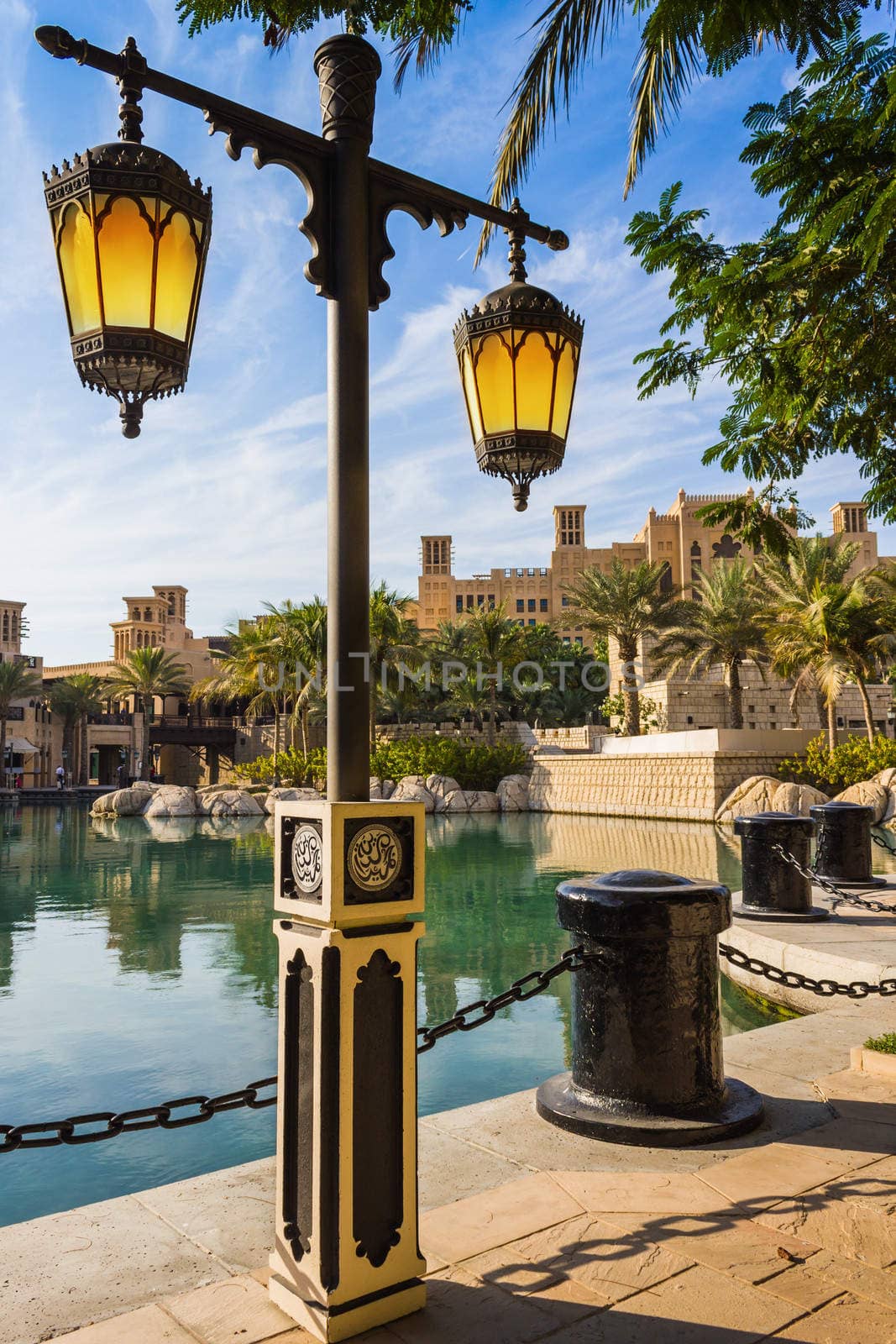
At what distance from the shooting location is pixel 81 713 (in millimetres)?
58812

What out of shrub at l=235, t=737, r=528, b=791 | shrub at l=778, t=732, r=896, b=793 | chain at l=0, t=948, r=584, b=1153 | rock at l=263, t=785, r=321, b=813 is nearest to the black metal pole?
chain at l=0, t=948, r=584, b=1153

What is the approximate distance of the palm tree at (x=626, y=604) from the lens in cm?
3453

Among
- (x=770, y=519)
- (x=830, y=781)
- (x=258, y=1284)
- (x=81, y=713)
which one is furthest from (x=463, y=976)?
(x=81, y=713)

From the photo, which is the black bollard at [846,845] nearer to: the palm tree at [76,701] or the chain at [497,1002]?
the chain at [497,1002]

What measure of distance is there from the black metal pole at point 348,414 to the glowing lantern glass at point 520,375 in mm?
710

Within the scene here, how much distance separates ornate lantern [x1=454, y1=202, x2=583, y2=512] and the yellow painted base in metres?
2.51

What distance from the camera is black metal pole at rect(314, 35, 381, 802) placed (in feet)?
8.14

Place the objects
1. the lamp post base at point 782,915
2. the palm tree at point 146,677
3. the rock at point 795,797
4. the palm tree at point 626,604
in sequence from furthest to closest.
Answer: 1. the palm tree at point 146,677
2. the palm tree at point 626,604
3. the rock at point 795,797
4. the lamp post base at point 782,915

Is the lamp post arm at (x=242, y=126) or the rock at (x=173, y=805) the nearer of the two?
the lamp post arm at (x=242, y=126)

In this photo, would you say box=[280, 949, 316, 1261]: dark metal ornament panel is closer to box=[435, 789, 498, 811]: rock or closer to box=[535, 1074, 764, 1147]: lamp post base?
box=[535, 1074, 764, 1147]: lamp post base

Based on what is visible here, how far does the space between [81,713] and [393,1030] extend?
60.7 m

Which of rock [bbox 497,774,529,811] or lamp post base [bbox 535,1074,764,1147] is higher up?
lamp post base [bbox 535,1074,764,1147]

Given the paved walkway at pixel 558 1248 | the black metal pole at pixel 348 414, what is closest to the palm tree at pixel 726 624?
the paved walkway at pixel 558 1248

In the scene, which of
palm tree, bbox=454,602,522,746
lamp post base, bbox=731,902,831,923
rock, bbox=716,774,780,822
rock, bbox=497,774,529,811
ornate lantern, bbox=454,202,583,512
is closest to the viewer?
ornate lantern, bbox=454,202,583,512
